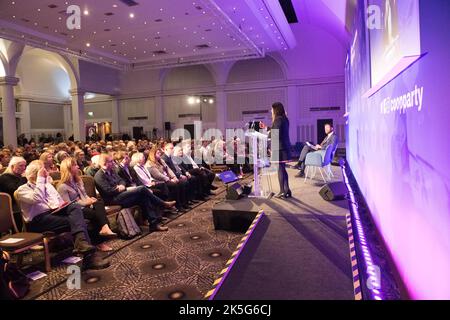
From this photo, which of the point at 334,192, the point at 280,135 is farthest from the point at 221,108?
the point at 334,192

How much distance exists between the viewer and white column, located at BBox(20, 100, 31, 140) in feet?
63.4

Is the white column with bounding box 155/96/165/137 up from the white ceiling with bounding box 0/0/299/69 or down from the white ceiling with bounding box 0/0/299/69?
down

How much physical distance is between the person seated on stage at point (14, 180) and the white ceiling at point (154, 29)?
6.79 meters

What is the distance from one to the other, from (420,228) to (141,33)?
12.4 meters

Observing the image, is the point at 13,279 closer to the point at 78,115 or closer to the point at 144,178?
the point at 144,178

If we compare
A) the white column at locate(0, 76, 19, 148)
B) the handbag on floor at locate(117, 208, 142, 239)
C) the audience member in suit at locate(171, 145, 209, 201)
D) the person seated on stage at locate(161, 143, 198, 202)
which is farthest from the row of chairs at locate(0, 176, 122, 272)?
the white column at locate(0, 76, 19, 148)

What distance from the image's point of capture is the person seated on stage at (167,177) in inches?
232

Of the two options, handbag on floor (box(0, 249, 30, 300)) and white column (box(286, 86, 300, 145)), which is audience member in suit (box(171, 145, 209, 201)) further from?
white column (box(286, 86, 300, 145))

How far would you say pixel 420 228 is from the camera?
6.77ft

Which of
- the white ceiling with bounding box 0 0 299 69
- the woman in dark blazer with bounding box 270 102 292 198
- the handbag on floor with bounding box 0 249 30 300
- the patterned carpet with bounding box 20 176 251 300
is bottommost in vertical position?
the patterned carpet with bounding box 20 176 251 300

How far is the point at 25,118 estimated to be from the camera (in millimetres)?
19469

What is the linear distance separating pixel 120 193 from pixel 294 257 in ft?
9.16

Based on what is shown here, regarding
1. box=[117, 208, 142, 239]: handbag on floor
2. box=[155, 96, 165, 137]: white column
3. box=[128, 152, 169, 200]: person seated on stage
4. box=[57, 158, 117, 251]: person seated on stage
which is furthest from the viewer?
box=[155, 96, 165, 137]: white column

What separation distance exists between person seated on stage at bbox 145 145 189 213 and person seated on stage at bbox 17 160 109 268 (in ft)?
6.77
